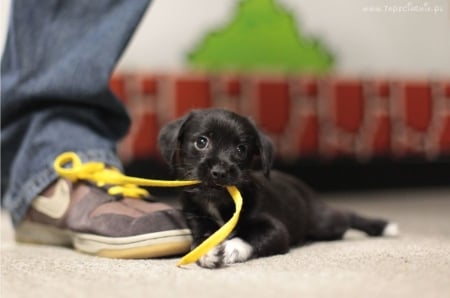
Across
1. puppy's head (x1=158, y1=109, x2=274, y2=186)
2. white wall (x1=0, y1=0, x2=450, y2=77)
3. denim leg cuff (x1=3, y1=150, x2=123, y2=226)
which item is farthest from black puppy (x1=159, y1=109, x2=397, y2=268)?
white wall (x1=0, y1=0, x2=450, y2=77)

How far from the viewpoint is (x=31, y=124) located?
178 cm

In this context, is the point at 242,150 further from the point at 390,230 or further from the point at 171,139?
the point at 390,230

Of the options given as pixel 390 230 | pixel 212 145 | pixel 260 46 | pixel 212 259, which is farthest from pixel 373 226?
pixel 260 46

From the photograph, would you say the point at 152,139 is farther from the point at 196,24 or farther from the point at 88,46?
the point at 88,46

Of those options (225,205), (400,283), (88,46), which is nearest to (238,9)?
(88,46)

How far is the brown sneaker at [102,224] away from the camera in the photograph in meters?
1.45

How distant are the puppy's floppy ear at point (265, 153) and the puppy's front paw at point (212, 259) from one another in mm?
→ 308

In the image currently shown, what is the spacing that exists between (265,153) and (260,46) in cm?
284

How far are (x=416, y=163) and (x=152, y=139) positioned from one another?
1883 millimetres

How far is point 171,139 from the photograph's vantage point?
1560 mm

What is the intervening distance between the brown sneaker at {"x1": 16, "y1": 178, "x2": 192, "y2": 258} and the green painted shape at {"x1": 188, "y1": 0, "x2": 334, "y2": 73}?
250cm

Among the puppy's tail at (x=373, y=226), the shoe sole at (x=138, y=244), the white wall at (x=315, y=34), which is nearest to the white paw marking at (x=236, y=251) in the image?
the shoe sole at (x=138, y=244)

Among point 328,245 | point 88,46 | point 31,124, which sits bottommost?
point 328,245

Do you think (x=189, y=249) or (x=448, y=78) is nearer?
(x=189, y=249)
